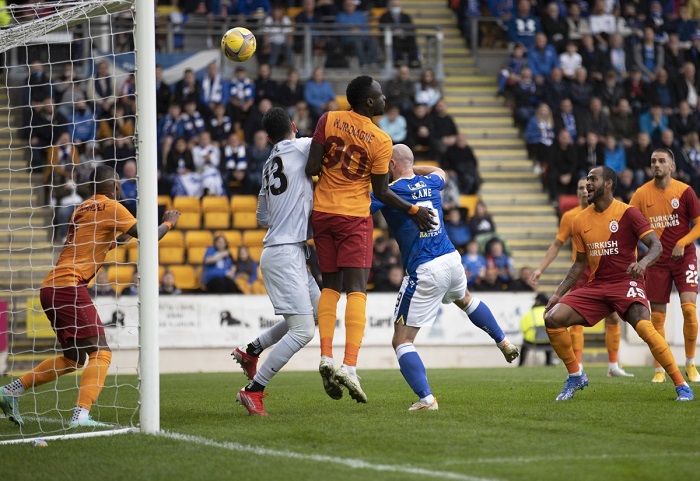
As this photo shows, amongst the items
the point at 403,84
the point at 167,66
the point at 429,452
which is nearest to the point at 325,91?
the point at 403,84

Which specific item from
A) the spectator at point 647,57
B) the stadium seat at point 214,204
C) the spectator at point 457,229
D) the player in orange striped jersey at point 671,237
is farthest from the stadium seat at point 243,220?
the spectator at point 647,57

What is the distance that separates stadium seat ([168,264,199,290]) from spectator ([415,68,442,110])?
6.79m

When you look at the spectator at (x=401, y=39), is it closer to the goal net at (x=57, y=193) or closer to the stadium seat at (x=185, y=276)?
the goal net at (x=57, y=193)

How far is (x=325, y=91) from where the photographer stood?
77.9ft

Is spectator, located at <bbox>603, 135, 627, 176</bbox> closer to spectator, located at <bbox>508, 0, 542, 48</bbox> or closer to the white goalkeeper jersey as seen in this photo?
spectator, located at <bbox>508, 0, 542, 48</bbox>

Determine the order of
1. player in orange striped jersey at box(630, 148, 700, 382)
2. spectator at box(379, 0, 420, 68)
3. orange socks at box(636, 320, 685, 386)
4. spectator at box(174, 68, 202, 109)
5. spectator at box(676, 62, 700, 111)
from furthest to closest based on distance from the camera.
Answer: spectator at box(676, 62, 700, 111) < spectator at box(379, 0, 420, 68) < spectator at box(174, 68, 202, 109) < player in orange striped jersey at box(630, 148, 700, 382) < orange socks at box(636, 320, 685, 386)

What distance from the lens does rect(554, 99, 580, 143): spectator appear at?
81.9ft

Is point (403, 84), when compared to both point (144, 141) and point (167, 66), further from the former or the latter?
point (144, 141)

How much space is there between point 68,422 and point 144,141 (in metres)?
2.78

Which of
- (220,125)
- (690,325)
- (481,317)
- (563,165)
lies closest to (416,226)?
(481,317)

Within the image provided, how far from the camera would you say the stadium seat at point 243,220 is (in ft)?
71.4

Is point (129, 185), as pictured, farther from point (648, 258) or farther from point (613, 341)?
point (648, 258)

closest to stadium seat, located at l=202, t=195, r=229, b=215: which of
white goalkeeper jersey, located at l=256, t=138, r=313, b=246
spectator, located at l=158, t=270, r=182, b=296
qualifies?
spectator, located at l=158, t=270, r=182, b=296

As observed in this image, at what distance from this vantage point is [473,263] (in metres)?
21.1
